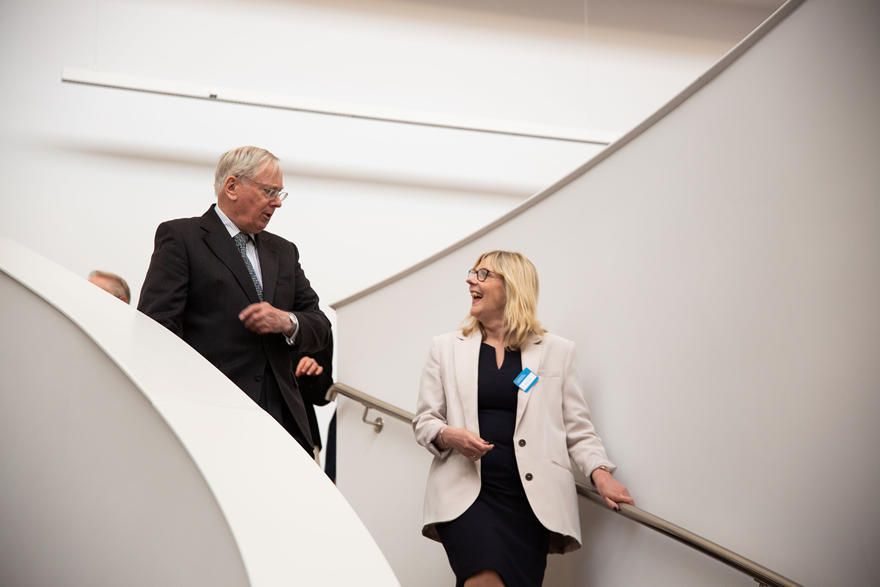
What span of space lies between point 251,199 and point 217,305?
1.31 feet

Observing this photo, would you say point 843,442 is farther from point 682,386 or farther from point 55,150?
point 55,150

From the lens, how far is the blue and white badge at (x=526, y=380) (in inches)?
118

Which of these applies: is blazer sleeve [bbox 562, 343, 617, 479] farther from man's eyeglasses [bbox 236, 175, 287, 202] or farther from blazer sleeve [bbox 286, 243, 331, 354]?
man's eyeglasses [bbox 236, 175, 287, 202]

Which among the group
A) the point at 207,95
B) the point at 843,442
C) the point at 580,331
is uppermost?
the point at 207,95

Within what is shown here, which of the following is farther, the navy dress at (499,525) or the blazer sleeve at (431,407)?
the blazer sleeve at (431,407)

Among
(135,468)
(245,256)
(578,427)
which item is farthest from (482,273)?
(135,468)

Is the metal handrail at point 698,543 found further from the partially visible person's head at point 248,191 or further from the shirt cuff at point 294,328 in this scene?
the partially visible person's head at point 248,191

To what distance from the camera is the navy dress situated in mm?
2750

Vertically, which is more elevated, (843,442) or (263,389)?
(843,442)

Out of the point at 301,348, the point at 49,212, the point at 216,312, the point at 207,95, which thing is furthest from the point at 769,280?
the point at 49,212

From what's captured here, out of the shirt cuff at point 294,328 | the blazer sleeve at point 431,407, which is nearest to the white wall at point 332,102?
the blazer sleeve at point 431,407

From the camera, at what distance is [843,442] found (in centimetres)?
209

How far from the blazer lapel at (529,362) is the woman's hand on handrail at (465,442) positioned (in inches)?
8.4

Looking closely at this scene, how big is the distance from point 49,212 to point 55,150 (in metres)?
0.50
